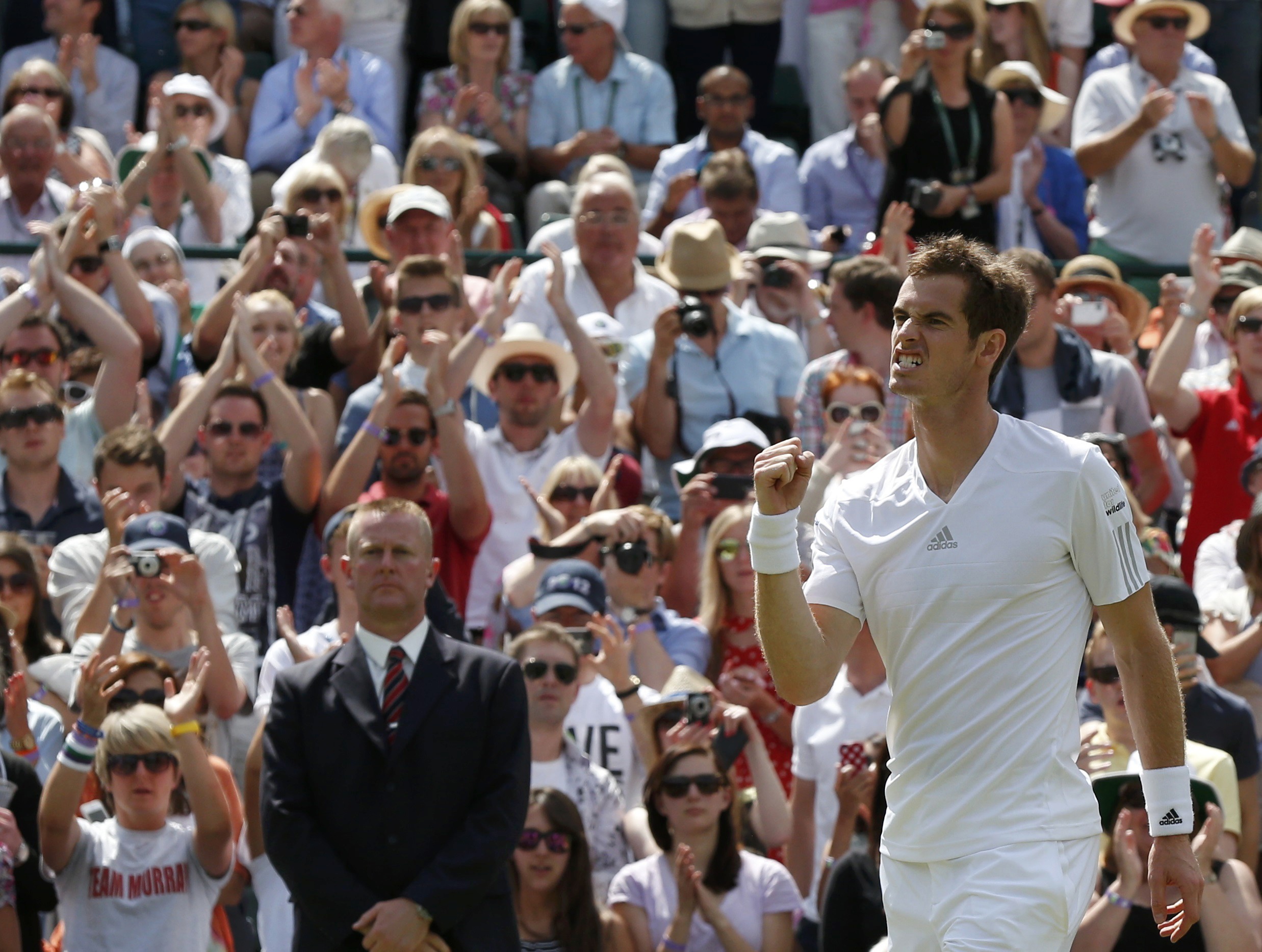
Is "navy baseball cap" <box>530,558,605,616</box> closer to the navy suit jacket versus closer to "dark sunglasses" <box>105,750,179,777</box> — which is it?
the navy suit jacket

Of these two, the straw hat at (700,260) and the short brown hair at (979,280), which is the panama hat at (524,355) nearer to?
the straw hat at (700,260)

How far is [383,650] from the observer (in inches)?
224

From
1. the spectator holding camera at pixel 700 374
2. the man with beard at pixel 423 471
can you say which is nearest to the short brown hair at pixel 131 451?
the man with beard at pixel 423 471

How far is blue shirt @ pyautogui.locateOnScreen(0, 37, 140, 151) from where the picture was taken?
12.4 m

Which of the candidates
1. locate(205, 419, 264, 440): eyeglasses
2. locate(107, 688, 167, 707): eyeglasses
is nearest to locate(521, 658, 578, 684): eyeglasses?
locate(107, 688, 167, 707): eyeglasses

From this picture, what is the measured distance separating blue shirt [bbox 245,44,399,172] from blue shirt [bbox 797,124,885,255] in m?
2.54

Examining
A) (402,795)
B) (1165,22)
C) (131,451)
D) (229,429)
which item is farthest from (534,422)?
(1165,22)

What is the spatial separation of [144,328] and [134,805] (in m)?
3.54

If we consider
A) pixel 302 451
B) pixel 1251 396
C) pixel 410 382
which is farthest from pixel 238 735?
pixel 1251 396

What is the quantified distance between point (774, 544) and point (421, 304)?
5042mm

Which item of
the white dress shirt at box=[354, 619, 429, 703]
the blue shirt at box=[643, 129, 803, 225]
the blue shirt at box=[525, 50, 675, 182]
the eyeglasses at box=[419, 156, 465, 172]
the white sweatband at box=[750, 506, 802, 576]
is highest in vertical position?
the blue shirt at box=[525, 50, 675, 182]

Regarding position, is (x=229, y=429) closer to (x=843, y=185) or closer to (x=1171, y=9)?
(x=843, y=185)

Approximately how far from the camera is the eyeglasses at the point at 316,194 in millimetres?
9695

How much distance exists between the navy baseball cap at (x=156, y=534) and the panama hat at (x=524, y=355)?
77.2 inches
